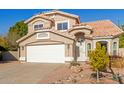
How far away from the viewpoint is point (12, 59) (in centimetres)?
Answer: 2564

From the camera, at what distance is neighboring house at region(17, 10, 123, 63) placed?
21.9 m

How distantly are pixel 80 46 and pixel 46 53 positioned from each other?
388 cm

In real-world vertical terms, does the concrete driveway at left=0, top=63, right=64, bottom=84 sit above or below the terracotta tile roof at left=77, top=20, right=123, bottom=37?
below

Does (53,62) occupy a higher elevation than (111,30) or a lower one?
lower

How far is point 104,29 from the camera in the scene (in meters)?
23.2

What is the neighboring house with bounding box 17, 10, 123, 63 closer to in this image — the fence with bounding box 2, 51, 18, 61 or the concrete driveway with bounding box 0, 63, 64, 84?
the fence with bounding box 2, 51, 18, 61

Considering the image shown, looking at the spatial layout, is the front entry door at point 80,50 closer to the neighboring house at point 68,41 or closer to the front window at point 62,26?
the neighboring house at point 68,41

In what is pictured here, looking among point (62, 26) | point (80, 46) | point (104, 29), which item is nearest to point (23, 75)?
point (80, 46)

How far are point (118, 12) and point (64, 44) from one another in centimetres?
712

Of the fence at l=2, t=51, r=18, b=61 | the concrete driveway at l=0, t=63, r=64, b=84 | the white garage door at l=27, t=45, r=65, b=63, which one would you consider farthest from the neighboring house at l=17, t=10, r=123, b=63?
the concrete driveway at l=0, t=63, r=64, b=84

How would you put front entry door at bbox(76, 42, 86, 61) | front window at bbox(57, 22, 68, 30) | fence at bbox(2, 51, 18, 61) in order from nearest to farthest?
front entry door at bbox(76, 42, 86, 61) < fence at bbox(2, 51, 18, 61) < front window at bbox(57, 22, 68, 30)

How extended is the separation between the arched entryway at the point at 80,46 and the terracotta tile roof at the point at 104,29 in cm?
138
